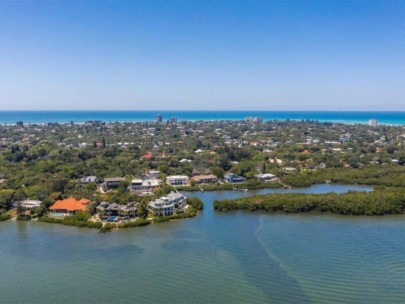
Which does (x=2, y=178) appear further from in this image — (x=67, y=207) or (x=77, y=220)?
(x=77, y=220)

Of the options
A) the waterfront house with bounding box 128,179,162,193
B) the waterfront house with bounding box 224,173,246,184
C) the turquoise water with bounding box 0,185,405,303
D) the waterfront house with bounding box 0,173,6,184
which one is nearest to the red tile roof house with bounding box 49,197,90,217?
the turquoise water with bounding box 0,185,405,303

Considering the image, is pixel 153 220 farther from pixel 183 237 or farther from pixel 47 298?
pixel 47 298

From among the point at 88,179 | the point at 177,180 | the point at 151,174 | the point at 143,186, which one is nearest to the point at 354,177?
the point at 177,180

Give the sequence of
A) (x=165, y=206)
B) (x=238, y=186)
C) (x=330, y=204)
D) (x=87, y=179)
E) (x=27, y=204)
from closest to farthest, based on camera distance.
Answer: (x=165, y=206)
(x=330, y=204)
(x=27, y=204)
(x=238, y=186)
(x=87, y=179)

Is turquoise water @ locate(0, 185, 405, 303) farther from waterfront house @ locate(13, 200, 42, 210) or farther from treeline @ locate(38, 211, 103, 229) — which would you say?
waterfront house @ locate(13, 200, 42, 210)

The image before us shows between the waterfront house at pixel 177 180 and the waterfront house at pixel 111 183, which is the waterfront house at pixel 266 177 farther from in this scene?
the waterfront house at pixel 111 183
